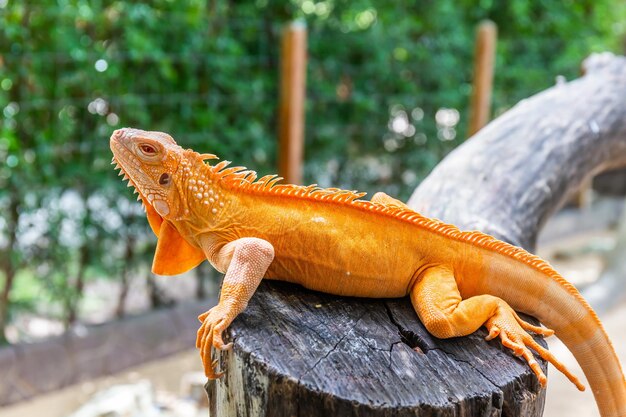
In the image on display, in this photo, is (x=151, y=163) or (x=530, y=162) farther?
(x=530, y=162)

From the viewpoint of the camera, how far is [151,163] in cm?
188

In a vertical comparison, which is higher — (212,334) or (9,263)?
(212,334)

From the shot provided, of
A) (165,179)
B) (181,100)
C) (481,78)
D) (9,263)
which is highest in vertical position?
(165,179)

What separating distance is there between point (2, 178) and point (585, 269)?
5725mm

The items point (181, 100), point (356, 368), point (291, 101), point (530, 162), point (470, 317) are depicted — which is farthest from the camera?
point (291, 101)

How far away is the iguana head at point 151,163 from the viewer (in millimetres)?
1875

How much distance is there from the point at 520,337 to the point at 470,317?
13 centimetres

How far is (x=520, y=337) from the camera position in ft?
5.76

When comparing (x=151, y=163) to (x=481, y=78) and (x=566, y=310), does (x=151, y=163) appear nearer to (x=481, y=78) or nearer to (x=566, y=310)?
(x=566, y=310)

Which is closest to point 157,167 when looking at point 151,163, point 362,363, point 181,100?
point 151,163

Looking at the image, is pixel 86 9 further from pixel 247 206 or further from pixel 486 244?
pixel 486 244

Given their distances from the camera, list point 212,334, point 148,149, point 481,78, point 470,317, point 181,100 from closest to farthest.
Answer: point 212,334 → point 470,317 → point 148,149 → point 181,100 → point 481,78

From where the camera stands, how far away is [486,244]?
1.90 metres

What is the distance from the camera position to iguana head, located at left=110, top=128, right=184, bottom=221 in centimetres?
188
